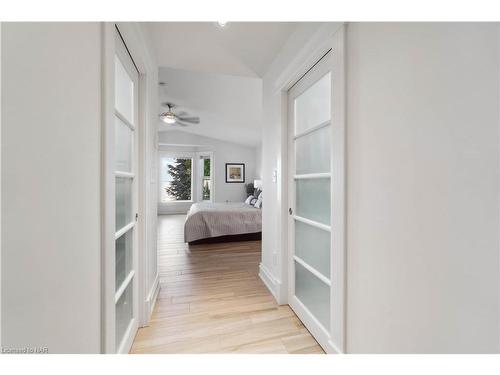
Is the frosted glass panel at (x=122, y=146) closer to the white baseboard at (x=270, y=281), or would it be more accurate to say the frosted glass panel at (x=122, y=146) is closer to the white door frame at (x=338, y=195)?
the white door frame at (x=338, y=195)

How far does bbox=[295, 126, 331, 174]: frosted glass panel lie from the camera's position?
1400 millimetres

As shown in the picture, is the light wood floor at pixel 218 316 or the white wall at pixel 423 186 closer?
the white wall at pixel 423 186

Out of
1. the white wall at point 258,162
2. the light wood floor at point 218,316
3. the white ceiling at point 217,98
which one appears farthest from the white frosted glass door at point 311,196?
the white wall at point 258,162

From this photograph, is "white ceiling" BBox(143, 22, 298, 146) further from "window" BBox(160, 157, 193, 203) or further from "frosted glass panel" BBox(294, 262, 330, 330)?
"window" BBox(160, 157, 193, 203)

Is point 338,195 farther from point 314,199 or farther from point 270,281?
point 270,281

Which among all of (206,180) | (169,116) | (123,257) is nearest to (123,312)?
(123,257)

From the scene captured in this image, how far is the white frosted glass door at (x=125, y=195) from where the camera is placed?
1.19 meters

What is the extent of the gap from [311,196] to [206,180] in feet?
20.0

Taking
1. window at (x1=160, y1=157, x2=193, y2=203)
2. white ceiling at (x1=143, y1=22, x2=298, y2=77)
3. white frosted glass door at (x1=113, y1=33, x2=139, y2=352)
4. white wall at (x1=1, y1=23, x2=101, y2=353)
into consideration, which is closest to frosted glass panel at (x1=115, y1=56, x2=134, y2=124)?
white frosted glass door at (x1=113, y1=33, x2=139, y2=352)

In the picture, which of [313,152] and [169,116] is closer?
[313,152]

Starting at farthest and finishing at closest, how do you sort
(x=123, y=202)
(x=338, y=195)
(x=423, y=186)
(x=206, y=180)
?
1. (x=206, y=180)
2. (x=123, y=202)
3. (x=338, y=195)
4. (x=423, y=186)

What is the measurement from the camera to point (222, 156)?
23.9ft
